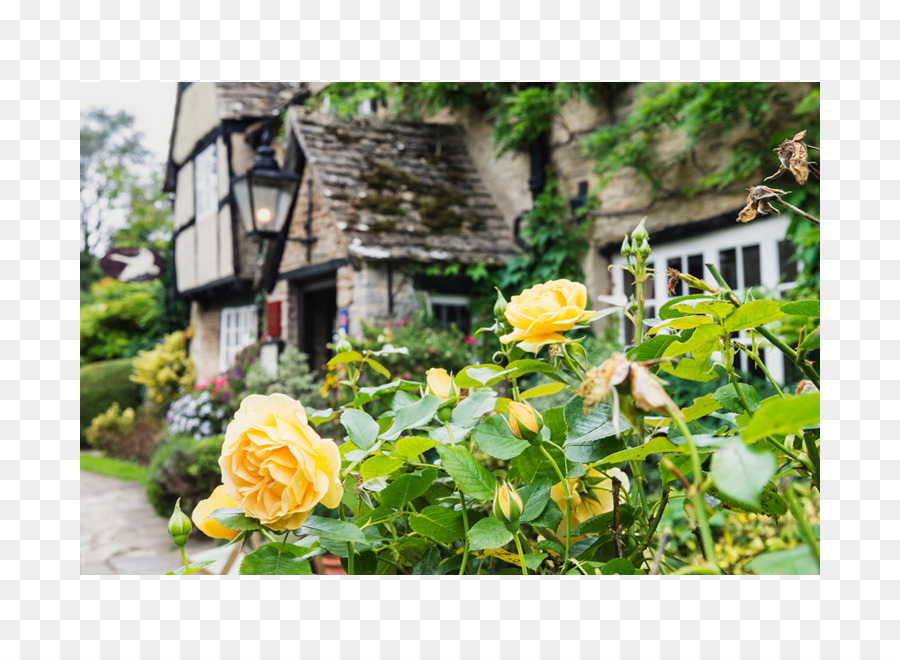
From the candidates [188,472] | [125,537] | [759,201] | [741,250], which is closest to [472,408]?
[759,201]

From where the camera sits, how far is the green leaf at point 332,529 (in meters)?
0.54

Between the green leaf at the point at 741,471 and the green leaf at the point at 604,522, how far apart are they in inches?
11.6

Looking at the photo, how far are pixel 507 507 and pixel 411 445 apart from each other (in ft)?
0.37

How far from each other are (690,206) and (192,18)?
4.52 metres

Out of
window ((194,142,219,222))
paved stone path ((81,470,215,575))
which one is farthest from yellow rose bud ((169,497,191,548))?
window ((194,142,219,222))

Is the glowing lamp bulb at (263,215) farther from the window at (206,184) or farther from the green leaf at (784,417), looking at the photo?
the green leaf at (784,417)

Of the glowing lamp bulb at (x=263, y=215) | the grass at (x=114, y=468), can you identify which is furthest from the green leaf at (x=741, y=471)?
the grass at (x=114, y=468)

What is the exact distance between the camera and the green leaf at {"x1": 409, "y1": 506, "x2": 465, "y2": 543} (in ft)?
1.97

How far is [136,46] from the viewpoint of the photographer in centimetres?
87

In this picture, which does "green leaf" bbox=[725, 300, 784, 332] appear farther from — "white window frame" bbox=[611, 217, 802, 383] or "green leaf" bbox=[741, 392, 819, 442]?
"white window frame" bbox=[611, 217, 802, 383]

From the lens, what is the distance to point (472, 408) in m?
0.61

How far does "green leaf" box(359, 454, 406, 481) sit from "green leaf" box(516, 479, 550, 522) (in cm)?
13

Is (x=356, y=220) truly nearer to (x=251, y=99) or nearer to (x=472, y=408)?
(x=251, y=99)

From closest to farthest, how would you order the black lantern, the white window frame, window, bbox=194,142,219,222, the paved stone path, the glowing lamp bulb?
the white window frame < the paved stone path < the black lantern < the glowing lamp bulb < window, bbox=194,142,219,222
